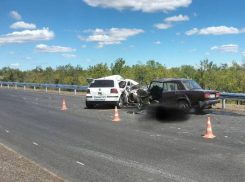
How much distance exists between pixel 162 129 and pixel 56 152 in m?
4.27

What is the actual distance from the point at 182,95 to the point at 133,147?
6.27 metres

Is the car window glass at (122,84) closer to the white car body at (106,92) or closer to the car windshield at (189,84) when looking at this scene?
the white car body at (106,92)

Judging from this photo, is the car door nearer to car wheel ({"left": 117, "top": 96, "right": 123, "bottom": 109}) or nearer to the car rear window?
car wheel ({"left": 117, "top": 96, "right": 123, "bottom": 109})

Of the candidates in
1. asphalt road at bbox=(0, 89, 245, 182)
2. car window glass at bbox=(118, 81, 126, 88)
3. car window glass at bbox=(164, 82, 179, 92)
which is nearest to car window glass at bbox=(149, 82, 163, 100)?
car window glass at bbox=(164, 82, 179, 92)

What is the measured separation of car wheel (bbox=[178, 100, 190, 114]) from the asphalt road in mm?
468

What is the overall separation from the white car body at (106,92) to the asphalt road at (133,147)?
3.50m

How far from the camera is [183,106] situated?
44.4 ft

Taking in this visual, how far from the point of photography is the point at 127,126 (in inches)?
447

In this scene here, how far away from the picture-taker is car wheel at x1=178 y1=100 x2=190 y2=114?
530 inches

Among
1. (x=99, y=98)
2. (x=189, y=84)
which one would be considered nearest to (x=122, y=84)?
(x=99, y=98)

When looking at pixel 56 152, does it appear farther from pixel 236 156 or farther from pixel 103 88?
pixel 103 88

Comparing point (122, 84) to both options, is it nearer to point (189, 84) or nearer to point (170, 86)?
point (170, 86)

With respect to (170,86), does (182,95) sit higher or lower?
lower

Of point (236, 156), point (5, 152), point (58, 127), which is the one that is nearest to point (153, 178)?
point (236, 156)
